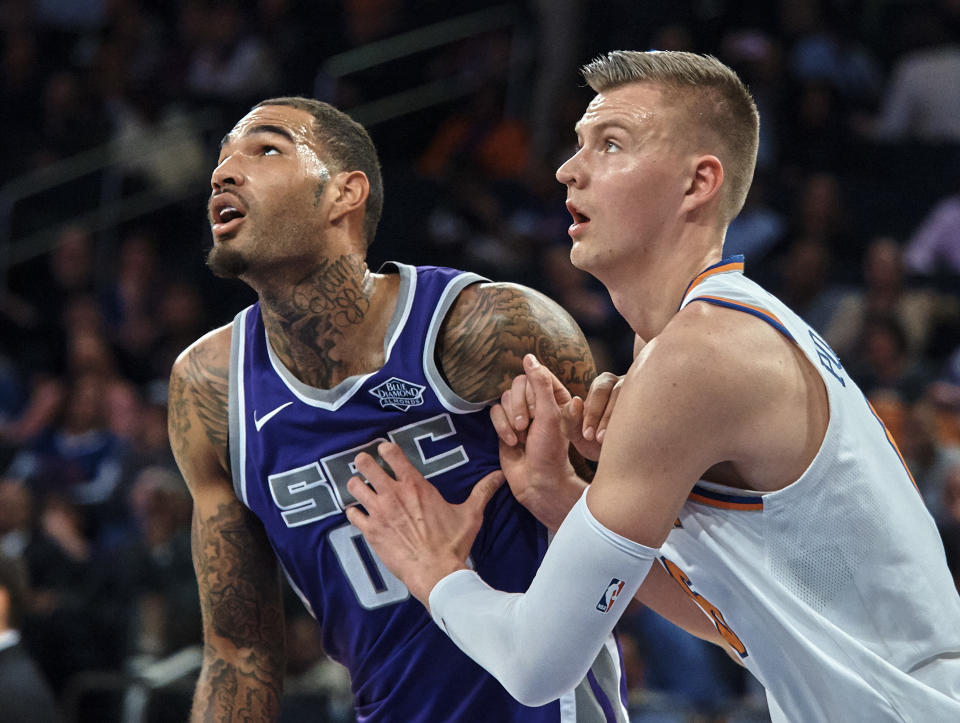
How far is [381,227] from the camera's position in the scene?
9.23 metres

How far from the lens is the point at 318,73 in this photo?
34.4 feet

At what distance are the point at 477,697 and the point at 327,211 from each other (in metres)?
1.31

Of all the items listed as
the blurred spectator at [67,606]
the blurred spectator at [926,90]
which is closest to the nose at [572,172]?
the blurred spectator at [67,606]

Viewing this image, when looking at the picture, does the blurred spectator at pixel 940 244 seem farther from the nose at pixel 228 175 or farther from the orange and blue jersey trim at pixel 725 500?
the orange and blue jersey trim at pixel 725 500

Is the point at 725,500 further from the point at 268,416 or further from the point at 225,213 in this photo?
the point at 225,213

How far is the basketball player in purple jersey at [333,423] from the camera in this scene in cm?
300

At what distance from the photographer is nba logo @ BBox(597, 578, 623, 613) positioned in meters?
2.22

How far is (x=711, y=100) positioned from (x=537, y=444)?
2.81 ft

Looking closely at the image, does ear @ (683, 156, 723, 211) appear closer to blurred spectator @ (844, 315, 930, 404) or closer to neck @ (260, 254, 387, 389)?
neck @ (260, 254, 387, 389)

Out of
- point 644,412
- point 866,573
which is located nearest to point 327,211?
point 644,412

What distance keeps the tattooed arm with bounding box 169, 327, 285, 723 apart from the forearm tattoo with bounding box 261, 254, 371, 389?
236 millimetres

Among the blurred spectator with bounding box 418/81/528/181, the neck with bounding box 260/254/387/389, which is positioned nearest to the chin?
the neck with bounding box 260/254/387/389

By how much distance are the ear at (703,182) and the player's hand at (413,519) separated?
845 mm

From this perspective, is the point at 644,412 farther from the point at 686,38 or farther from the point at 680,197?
the point at 686,38
